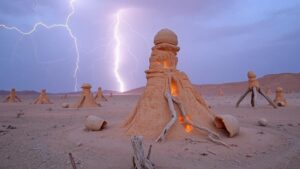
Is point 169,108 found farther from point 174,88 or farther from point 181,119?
point 174,88

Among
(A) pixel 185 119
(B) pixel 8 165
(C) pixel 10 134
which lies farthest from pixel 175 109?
(C) pixel 10 134

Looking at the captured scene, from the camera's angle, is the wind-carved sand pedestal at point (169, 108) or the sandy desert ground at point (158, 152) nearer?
the sandy desert ground at point (158, 152)

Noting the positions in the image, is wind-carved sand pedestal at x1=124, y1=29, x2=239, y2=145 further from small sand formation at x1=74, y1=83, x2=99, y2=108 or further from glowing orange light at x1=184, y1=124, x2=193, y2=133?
small sand formation at x1=74, y1=83, x2=99, y2=108

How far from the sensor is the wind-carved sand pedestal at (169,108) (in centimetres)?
731

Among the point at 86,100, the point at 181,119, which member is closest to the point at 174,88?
the point at 181,119

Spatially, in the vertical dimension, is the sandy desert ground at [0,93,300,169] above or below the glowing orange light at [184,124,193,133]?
below

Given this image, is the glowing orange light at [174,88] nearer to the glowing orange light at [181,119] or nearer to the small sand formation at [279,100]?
the glowing orange light at [181,119]

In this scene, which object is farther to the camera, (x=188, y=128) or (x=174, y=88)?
(x=174, y=88)

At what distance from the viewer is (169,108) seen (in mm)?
7621

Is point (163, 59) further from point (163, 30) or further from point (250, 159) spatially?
point (250, 159)

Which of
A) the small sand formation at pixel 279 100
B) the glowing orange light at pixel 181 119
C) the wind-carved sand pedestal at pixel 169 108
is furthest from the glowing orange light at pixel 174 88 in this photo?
the small sand formation at pixel 279 100

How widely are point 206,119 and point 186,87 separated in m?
1.18

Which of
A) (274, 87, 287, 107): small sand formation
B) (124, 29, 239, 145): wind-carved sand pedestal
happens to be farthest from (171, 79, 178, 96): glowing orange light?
(274, 87, 287, 107): small sand formation

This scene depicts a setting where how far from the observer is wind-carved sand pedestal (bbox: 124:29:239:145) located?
24.0 feet
